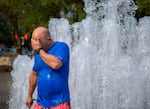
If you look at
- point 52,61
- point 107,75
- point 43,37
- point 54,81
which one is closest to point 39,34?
point 43,37

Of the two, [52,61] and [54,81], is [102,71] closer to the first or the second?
[54,81]

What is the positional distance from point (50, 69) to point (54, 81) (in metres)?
0.11

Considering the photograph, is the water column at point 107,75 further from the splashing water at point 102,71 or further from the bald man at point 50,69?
the bald man at point 50,69

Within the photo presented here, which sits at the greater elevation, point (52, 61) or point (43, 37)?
point (43, 37)

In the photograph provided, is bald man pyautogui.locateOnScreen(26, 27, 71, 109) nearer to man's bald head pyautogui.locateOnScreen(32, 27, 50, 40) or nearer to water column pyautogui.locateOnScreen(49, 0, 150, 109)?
man's bald head pyautogui.locateOnScreen(32, 27, 50, 40)

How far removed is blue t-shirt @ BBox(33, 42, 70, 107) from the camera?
3.94 meters

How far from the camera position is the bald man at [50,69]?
3852 mm

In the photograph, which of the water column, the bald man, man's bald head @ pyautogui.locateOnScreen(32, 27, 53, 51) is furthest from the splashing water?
man's bald head @ pyautogui.locateOnScreen(32, 27, 53, 51)

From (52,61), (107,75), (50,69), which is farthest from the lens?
(107,75)

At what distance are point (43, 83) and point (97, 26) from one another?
5.56m

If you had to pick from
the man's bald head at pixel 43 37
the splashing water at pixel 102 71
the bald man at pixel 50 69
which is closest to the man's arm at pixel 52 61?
the bald man at pixel 50 69

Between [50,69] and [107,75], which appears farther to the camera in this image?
[107,75]

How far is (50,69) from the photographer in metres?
3.94

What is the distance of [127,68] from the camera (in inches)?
306
